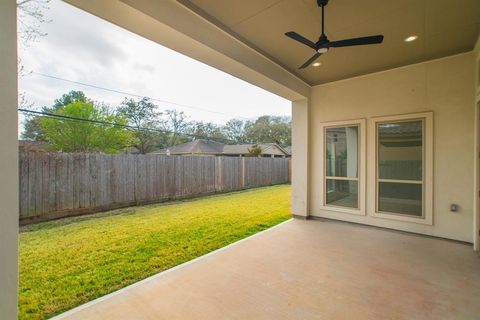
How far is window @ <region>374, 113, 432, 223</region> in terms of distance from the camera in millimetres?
3885

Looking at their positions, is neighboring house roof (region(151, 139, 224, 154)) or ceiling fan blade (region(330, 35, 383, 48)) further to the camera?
neighboring house roof (region(151, 139, 224, 154))

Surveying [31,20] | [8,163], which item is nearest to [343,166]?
[8,163]

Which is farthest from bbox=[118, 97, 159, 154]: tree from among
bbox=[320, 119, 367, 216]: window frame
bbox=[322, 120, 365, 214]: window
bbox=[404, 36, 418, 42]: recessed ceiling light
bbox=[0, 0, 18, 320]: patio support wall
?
bbox=[404, 36, 418, 42]: recessed ceiling light

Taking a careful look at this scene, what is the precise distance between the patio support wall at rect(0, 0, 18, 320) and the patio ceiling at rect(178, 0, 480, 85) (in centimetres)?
167

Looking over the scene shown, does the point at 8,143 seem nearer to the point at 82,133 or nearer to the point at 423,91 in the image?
the point at 423,91

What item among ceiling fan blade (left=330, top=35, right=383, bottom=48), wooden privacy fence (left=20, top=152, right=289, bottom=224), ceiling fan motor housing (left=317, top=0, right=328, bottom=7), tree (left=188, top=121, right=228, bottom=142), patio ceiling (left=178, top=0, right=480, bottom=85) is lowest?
wooden privacy fence (left=20, top=152, right=289, bottom=224)

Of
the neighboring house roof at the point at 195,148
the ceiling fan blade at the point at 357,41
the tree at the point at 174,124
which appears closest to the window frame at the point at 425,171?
the ceiling fan blade at the point at 357,41

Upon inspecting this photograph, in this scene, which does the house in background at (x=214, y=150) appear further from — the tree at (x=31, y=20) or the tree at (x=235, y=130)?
the tree at (x=31, y=20)

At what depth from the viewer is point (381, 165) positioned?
4355mm

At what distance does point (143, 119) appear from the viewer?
15.9 meters

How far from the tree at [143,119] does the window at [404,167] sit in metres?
14.0

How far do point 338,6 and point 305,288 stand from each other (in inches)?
123

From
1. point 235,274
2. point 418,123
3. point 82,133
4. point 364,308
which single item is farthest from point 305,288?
point 82,133

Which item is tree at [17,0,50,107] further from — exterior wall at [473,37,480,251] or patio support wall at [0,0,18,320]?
exterior wall at [473,37,480,251]
